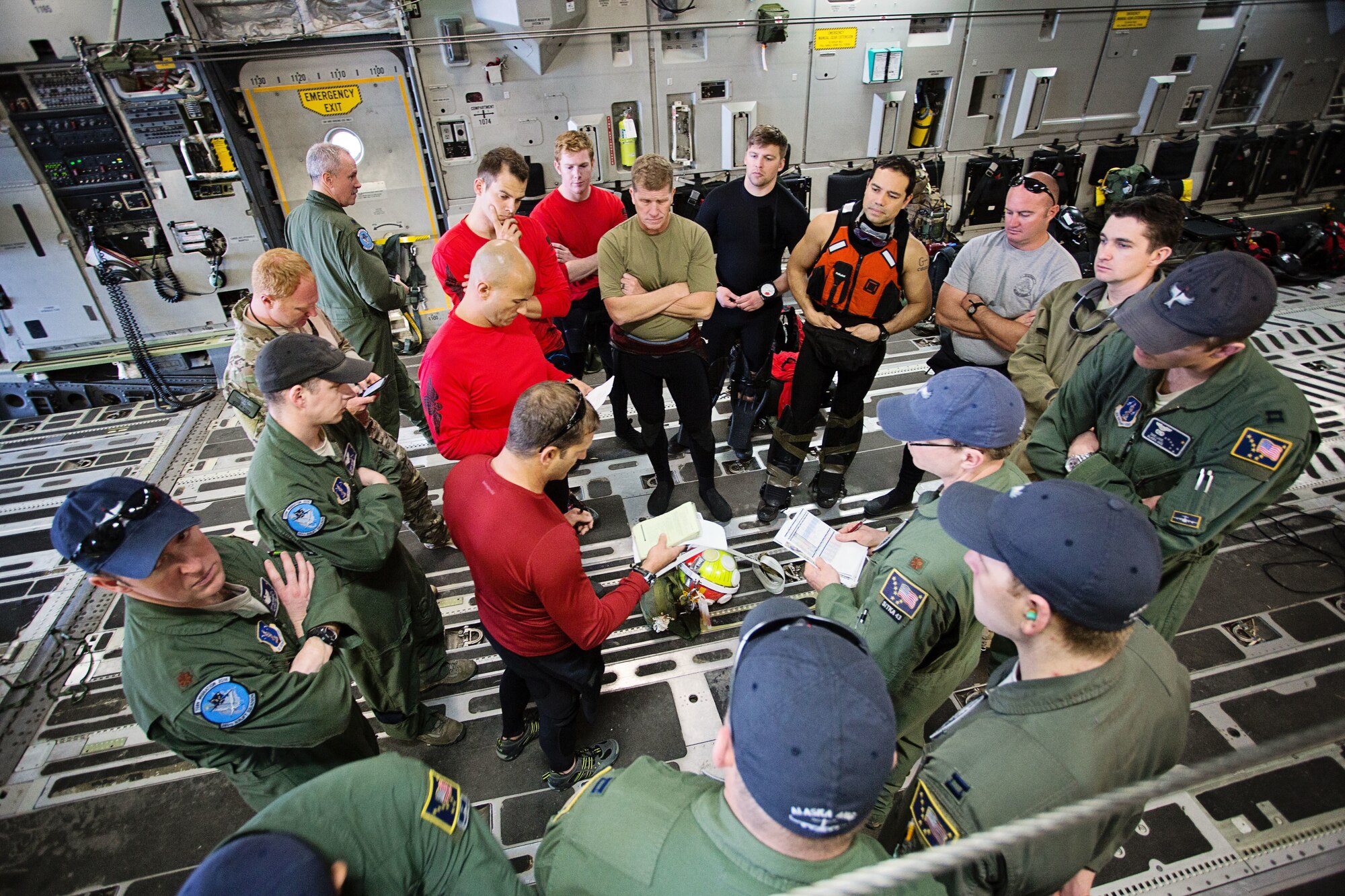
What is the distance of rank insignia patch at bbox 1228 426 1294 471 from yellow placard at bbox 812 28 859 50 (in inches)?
223

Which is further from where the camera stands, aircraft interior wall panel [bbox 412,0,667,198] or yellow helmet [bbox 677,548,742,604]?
aircraft interior wall panel [bbox 412,0,667,198]

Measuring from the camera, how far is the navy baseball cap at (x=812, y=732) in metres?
0.93

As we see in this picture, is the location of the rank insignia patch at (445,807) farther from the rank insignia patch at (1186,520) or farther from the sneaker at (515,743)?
the rank insignia patch at (1186,520)

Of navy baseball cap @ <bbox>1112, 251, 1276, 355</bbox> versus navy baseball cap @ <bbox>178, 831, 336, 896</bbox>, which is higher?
navy baseball cap @ <bbox>1112, 251, 1276, 355</bbox>

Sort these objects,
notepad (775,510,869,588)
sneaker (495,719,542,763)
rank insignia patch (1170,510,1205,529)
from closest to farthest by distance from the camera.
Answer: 1. rank insignia patch (1170,510,1205,529)
2. notepad (775,510,869,588)
3. sneaker (495,719,542,763)

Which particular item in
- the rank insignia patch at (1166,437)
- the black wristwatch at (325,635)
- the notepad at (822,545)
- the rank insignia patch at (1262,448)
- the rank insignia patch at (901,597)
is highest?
the rank insignia patch at (1262,448)

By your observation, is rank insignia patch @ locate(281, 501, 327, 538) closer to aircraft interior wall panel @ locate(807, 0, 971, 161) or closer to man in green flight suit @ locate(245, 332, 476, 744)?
man in green flight suit @ locate(245, 332, 476, 744)

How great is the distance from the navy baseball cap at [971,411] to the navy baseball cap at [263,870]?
185 centimetres

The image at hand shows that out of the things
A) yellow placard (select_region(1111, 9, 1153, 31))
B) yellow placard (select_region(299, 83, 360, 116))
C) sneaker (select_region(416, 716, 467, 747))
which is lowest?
sneaker (select_region(416, 716, 467, 747))

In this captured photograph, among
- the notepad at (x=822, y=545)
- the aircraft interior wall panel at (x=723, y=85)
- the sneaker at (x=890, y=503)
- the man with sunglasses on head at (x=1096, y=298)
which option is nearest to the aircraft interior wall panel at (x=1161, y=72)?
the aircraft interior wall panel at (x=723, y=85)

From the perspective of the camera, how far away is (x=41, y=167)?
5.06m

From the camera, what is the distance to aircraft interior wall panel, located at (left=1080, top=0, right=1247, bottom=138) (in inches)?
267

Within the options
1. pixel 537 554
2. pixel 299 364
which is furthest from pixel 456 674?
pixel 299 364

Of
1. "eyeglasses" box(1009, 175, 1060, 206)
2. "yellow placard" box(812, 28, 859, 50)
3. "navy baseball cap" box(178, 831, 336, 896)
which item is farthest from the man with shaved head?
"yellow placard" box(812, 28, 859, 50)
